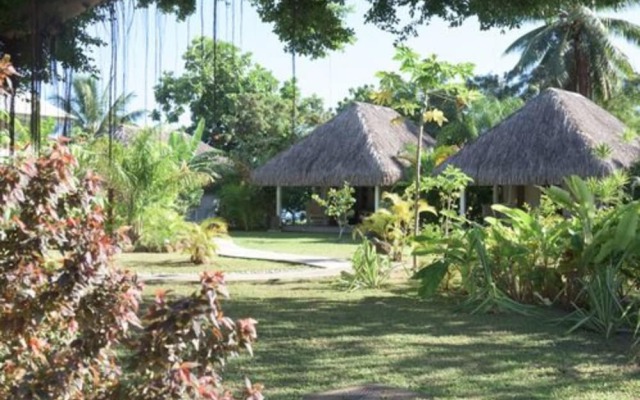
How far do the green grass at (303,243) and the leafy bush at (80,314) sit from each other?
14040 mm

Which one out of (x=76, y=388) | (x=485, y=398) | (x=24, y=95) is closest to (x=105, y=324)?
(x=76, y=388)

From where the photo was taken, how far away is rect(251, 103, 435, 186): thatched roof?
86.2ft

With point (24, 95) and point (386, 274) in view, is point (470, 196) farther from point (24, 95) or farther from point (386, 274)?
point (24, 95)

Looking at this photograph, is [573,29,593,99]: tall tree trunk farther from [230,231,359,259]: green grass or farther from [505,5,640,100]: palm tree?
[230,231,359,259]: green grass

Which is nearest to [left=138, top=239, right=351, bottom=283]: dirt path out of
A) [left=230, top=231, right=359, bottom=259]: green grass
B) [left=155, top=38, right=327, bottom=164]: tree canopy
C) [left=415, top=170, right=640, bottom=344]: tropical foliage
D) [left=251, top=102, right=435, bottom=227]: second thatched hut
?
[left=230, top=231, right=359, bottom=259]: green grass

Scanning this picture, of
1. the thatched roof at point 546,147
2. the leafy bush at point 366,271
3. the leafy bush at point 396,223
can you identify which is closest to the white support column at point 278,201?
the thatched roof at point 546,147

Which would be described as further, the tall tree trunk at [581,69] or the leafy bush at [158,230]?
the tall tree trunk at [581,69]

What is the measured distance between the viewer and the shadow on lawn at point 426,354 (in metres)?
5.52

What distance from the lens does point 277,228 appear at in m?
28.1

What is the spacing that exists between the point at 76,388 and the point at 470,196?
2567 centimetres

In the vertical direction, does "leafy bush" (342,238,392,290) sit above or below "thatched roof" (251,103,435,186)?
below

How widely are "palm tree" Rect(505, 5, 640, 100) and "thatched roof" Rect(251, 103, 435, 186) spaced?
7139 millimetres

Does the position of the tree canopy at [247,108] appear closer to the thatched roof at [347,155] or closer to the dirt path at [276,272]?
the thatched roof at [347,155]

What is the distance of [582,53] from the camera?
32062 millimetres
